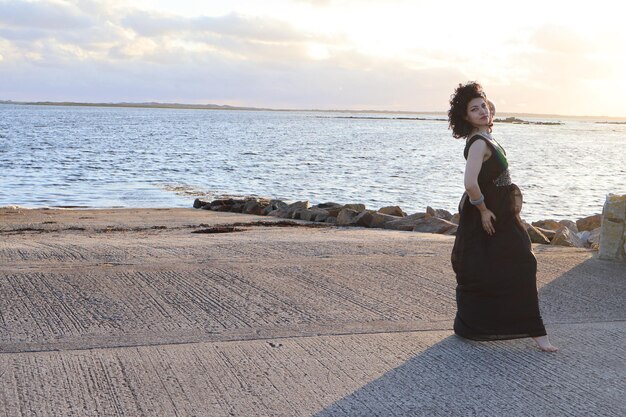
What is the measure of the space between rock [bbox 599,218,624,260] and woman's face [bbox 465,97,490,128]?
12.8 feet

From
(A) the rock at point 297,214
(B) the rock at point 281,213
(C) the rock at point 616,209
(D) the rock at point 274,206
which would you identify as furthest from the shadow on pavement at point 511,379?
(D) the rock at point 274,206

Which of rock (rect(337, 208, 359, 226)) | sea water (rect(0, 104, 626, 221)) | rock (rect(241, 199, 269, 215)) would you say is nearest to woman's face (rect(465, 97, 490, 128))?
rock (rect(337, 208, 359, 226))

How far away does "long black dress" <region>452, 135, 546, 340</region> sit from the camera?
17.8 feet

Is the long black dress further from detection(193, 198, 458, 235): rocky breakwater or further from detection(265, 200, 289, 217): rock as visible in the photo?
detection(265, 200, 289, 217): rock

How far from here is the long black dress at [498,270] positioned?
5.41 meters

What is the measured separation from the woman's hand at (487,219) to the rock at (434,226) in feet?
24.4

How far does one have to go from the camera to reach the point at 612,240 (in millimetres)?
8766

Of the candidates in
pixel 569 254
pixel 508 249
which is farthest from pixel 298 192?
pixel 508 249

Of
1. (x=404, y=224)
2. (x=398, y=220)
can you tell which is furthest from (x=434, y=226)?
(x=398, y=220)

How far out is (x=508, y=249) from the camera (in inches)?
214

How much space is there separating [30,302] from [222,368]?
2136 millimetres

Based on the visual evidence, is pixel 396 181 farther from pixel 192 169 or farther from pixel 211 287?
pixel 211 287

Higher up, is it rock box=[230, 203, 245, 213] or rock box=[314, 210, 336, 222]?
rock box=[314, 210, 336, 222]

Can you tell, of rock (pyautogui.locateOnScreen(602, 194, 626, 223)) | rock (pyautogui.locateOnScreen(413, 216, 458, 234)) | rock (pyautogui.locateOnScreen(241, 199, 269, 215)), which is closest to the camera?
rock (pyautogui.locateOnScreen(602, 194, 626, 223))
